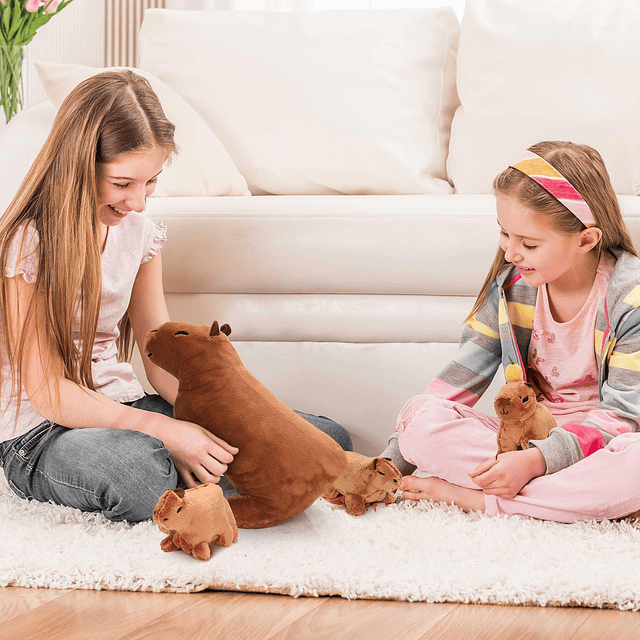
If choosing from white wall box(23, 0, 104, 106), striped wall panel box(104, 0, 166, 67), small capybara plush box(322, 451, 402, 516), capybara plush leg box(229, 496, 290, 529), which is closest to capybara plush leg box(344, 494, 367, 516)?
small capybara plush box(322, 451, 402, 516)

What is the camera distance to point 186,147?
1558mm

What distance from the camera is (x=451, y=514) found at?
0.96 meters

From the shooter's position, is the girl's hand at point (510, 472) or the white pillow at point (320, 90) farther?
the white pillow at point (320, 90)

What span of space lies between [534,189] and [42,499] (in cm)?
80

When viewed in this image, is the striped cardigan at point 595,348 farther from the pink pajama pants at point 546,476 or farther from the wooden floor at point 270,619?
the wooden floor at point 270,619

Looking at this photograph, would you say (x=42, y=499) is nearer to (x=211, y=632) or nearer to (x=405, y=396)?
(x=211, y=632)

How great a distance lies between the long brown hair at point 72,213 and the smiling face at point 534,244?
0.50 metres

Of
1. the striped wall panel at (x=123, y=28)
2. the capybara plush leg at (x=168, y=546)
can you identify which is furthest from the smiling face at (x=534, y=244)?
the striped wall panel at (x=123, y=28)

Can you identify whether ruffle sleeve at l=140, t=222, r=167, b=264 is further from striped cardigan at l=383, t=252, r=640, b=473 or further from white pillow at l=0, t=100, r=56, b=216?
striped cardigan at l=383, t=252, r=640, b=473

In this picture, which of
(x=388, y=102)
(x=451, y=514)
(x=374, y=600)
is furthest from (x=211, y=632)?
(x=388, y=102)

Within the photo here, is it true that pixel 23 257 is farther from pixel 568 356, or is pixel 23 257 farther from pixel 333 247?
pixel 568 356

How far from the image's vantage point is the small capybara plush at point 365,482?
0.98 m

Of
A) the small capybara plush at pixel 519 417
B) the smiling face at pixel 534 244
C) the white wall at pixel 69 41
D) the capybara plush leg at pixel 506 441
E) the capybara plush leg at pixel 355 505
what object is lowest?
the capybara plush leg at pixel 355 505

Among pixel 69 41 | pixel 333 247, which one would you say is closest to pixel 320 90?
pixel 333 247
